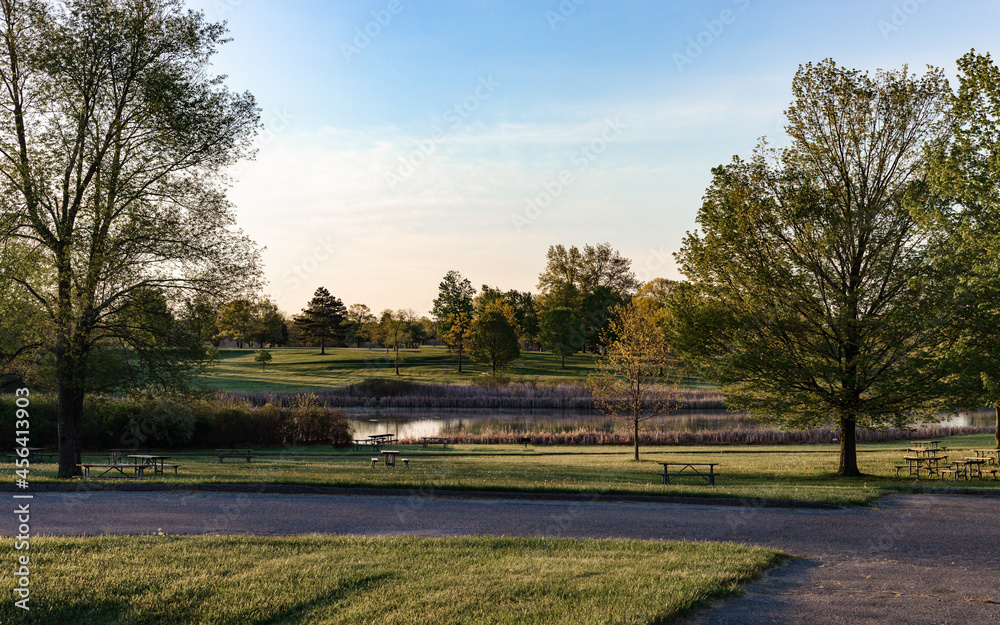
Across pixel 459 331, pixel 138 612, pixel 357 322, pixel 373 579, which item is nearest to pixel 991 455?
pixel 373 579

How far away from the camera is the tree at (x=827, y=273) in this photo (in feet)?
62.0

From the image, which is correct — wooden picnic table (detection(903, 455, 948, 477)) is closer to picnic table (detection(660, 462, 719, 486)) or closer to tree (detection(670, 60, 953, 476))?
tree (detection(670, 60, 953, 476))

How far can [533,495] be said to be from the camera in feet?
48.0

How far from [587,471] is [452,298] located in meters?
73.5

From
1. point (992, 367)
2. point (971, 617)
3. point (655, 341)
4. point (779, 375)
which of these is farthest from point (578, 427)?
point (971, 617)

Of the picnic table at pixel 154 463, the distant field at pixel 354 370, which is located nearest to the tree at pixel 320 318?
the distant field at pixel 354 370

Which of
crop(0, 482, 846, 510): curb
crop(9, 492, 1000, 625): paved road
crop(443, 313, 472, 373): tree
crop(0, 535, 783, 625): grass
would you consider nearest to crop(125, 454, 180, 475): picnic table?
crop(0, 482, 846, 510): curb

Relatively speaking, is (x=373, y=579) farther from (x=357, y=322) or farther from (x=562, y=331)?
(x=357, y=322)

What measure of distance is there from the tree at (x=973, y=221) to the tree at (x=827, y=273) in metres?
0.73

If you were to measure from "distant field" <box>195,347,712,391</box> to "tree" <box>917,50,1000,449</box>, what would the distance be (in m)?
49.8

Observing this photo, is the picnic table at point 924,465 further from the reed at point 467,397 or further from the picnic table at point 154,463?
the reed at point 467,397

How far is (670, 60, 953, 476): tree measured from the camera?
1891 centimetres

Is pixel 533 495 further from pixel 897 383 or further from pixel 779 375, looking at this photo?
pixel 897 383

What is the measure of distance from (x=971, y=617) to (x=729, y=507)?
6.89 metres
